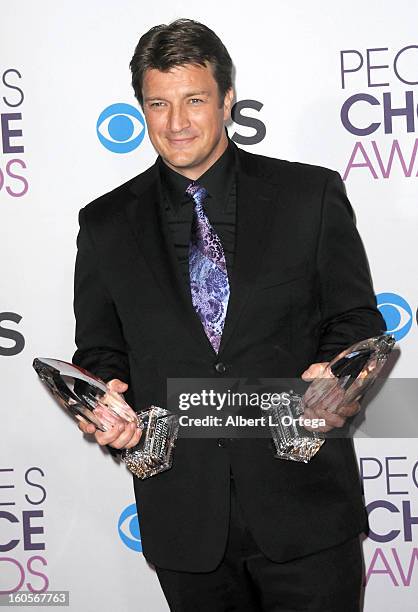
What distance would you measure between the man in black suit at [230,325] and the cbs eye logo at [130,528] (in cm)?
67

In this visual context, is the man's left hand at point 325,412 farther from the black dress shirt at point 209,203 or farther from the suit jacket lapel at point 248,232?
the black dress shirt at point 209,203

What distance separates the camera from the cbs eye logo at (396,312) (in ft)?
7.41

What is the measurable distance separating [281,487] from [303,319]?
331 millimetres

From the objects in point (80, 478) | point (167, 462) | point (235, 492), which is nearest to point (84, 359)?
point (167, 462)

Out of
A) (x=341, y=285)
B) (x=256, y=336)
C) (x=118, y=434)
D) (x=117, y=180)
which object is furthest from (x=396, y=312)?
(x=118, y=434)

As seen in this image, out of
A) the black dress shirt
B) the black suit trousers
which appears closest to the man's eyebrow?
the black dress shirt

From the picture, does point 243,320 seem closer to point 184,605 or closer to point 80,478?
point 184,605

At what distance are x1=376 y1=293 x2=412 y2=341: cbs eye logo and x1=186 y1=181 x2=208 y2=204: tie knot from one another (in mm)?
705

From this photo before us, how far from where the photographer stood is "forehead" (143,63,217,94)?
170 cm

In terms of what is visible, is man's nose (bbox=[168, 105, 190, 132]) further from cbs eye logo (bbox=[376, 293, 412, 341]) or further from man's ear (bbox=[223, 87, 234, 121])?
cbs eye logo (bbox=[376, 293, 412, 341])

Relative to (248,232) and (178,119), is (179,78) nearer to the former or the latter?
(178,119)

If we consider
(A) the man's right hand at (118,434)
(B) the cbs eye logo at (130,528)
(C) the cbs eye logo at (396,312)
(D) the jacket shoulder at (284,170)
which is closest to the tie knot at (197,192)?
(D) the jacket shoulder at (284,170)

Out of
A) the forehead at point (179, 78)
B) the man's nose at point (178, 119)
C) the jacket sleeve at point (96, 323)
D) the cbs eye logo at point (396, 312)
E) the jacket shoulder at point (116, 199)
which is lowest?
the cbs eye logo at point (396, 312)

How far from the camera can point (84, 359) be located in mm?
1824
